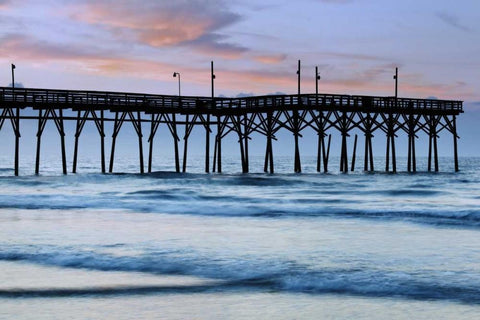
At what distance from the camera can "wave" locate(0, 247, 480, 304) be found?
29.9 ft

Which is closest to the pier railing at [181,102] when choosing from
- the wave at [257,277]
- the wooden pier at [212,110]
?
the wooden pier at [212,110]

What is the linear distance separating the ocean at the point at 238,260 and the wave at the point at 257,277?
2cm

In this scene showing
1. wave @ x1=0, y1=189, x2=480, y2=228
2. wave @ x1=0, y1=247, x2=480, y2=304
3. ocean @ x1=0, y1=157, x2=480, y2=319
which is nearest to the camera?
ocean @ x1=0, y1=157, x2=480, y2=319

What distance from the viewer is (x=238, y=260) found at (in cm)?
1168

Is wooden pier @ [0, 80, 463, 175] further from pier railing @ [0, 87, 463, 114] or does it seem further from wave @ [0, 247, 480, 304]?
wave @ [0, 247, 480, 304]

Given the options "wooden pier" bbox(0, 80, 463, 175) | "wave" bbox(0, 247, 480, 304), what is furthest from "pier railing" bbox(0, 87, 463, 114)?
"wave" bbox(0, 247, 480, 304)

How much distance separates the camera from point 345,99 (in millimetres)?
41125

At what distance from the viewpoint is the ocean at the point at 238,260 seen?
8.35 meters

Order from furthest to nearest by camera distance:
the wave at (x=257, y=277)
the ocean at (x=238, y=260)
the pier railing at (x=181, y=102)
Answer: the pier railing at (x=181, y=102), the wave at (x=257, y=277), the ocean at (x=238, y=260)

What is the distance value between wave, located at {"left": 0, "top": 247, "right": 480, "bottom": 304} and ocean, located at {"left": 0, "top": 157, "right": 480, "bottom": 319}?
0.06 ft

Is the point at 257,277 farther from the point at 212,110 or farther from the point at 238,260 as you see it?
the point at 212,110

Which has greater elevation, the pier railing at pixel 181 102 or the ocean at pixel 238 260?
the pier railing at pixel 181 102

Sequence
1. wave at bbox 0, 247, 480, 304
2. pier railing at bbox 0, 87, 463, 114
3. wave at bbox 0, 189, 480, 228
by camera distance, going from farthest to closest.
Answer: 1. pier railing at bbox 0, 87, 463, 114
2. wave at bbox 0, 189, 480, 228
3. wave at bbox 0, 247, 480, 304

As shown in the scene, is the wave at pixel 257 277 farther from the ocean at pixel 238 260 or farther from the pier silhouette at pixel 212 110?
the pier silhouette at pixel 212 110
